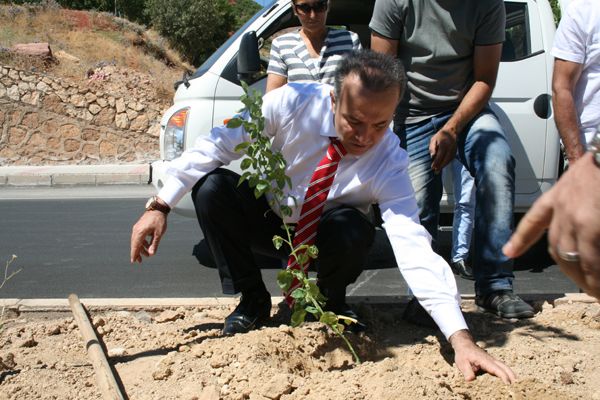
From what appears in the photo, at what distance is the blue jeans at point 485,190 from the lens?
12.2 ft

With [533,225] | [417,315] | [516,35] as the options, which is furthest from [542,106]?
[533,225]

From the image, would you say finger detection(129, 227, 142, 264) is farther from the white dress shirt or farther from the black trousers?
the black trousers

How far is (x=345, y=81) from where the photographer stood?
302 centimetres

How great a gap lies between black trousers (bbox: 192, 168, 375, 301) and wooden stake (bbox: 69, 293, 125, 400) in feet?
2.28

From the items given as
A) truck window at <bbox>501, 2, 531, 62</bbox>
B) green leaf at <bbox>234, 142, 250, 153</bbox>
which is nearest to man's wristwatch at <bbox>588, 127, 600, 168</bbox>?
green leaf at <bbox>234, 142, 250, 153</bbox>

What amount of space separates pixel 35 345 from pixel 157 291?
5.30 ft

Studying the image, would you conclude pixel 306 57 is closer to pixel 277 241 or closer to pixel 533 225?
pixel 277 241

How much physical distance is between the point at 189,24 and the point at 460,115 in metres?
21.8

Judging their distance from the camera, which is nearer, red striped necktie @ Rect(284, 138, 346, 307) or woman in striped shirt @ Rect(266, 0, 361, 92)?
red striped necktie @ Rect(284, 138, 346, 307)

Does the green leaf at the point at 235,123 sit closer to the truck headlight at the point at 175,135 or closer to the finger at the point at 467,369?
the finger at the point at 467,369

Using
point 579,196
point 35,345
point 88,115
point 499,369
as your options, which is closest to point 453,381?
point 499,369

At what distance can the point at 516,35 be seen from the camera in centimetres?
588

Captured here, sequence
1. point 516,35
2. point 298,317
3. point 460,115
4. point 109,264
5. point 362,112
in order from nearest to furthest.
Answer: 1. point 362,112
2. point 298,317
3. point 460,115
4. point 516,35
5. point 109,264

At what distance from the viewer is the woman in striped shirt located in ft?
14.7
